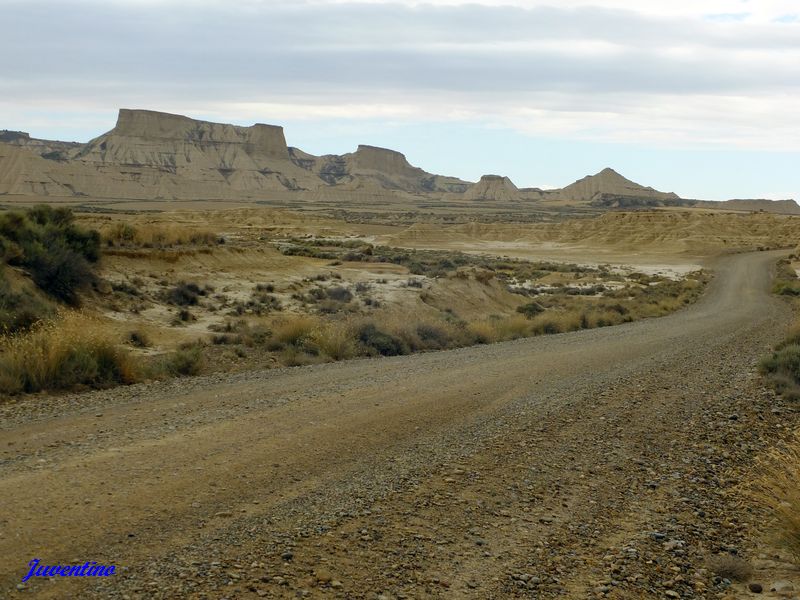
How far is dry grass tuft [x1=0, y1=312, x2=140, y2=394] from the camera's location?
11656 mm

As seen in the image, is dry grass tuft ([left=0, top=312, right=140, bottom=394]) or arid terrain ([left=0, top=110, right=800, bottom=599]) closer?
arid terrain ([left=0, top=110, right=800, bottom=599])

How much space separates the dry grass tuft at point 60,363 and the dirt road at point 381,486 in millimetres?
727

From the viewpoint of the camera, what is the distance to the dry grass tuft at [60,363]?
38.2 ft

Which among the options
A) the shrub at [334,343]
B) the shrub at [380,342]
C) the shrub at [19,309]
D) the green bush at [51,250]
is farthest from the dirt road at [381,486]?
the green bush at [51,250]

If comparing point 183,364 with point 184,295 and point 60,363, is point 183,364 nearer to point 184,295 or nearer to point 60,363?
point 60,363

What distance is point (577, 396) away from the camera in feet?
39.7

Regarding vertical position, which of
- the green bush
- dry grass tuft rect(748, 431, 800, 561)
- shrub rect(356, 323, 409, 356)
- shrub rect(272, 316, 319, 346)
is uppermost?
the green bush

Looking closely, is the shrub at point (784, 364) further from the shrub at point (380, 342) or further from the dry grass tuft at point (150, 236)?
the dry grass tuft at point (150, 236)

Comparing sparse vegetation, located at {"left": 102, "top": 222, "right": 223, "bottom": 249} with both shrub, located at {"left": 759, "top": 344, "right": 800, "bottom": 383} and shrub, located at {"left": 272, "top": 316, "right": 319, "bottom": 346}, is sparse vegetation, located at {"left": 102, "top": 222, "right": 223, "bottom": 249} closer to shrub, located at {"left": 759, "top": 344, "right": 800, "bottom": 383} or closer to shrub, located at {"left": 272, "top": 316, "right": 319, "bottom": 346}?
shrub, located at {"left": 272, "top": 316, "right": 319, "bottom": 346}

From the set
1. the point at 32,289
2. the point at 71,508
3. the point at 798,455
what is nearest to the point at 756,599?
the point at 798,455

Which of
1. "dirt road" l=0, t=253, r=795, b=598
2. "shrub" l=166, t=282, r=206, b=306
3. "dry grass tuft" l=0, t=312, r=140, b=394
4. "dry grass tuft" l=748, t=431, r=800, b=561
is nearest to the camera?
"dirt road" l=0, t=253, r=795, b=598

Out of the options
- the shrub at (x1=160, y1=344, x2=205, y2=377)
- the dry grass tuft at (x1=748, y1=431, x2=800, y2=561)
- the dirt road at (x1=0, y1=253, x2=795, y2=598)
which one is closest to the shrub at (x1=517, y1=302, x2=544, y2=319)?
the dirt road at (x1=0, y1=253, x2=795, y2=598)

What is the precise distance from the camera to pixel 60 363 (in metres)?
12.2

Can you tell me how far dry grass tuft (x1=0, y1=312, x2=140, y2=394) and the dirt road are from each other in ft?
2.39
